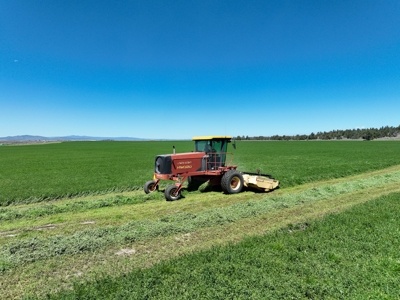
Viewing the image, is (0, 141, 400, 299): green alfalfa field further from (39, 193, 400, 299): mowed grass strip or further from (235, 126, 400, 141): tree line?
(235, 126, 400, 141): tree line

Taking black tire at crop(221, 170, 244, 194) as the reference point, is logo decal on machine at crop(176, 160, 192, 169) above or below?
above

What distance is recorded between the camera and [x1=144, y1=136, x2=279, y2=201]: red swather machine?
1052cm

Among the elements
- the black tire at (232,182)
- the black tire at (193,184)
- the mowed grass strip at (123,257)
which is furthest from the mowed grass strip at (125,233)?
the black tire at (193,184)

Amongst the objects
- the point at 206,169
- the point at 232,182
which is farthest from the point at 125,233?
the point at 232,182

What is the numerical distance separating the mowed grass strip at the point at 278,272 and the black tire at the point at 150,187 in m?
6.61

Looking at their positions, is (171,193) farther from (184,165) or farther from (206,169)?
(206,169)

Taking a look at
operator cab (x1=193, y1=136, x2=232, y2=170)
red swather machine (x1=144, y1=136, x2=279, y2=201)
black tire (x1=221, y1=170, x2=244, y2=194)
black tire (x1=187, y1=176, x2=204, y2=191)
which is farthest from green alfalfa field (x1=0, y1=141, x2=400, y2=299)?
black tire (x1=187, y1=176, x2=204, y2=191)

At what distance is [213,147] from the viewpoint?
11422mm

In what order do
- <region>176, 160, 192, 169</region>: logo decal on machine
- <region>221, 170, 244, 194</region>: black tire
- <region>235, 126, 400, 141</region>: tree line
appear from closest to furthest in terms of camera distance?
<region>176, 160, 192, 169</region>: logo decal on machine < <region>221, 170, 244, 194</region>: black tire < <region>235, 126, 400, 141</region>: tree line

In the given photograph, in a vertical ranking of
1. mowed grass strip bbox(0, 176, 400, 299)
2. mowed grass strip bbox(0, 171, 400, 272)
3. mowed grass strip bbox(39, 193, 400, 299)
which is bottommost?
mowed grass strip bbox(0, 176, 400, 299)

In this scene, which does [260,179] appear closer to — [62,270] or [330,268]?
[330,268]

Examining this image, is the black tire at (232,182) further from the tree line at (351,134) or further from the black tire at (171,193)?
the tree line at (351,134)

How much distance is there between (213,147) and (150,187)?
11.1 feet

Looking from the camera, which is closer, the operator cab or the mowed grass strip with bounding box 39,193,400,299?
the mowed grass strip with bounding box 39,193,400,299
